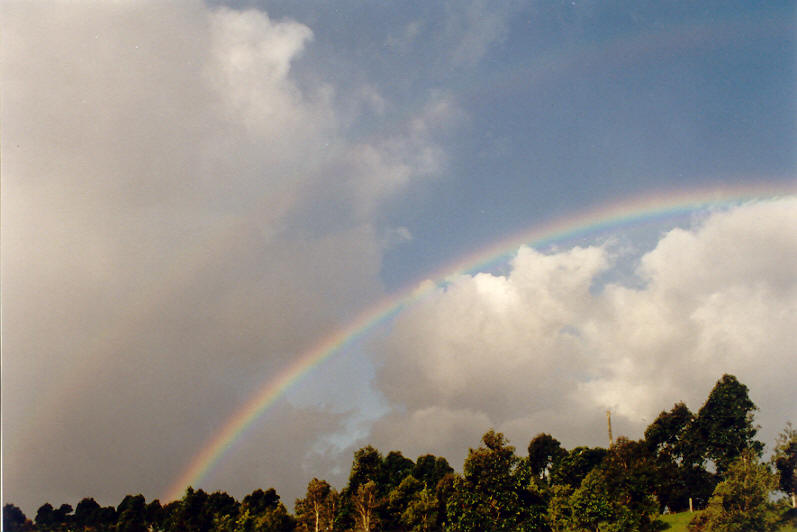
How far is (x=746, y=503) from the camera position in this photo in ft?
172

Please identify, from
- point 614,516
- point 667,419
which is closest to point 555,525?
point 614,516

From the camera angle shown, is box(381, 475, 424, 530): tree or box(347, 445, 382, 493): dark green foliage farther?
box(347, 445, 382, 493): dark green foliage

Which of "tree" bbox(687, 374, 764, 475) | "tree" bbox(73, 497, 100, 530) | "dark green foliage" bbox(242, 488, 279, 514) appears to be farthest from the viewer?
"tree" bbox(73, 497, 100, 530)

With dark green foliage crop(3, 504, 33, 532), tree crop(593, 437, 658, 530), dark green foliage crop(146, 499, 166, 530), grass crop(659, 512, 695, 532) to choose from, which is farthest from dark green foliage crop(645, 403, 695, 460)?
dark green foliage crop(3, 504, 33, 532)

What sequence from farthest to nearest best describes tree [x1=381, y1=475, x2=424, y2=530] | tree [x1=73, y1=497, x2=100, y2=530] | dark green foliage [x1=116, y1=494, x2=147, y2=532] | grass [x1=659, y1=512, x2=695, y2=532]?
tree [x1=73, y1=497, x2=100, y2=530], dark green foliage [x1=116, y1=494, x2=147, y2=532], tree [x1=381, y1=475, x2=424, y2=530], grass [x1=659, y1=512, x2=695, y2=532]

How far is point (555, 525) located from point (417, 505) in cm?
1780

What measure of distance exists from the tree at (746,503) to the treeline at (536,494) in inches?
3.4

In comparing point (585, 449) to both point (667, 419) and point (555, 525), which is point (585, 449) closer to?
point (667, 419)

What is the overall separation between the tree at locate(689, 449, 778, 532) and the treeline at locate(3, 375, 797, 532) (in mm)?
86

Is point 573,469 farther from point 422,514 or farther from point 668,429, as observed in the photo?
point 422,514

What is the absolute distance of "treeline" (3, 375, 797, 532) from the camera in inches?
2224

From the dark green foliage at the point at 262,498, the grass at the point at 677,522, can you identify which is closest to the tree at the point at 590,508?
the grass at the point at 677,522

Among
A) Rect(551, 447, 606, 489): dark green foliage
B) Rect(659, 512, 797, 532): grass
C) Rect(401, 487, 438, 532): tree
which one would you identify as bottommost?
Rect(659, 512, 797, 532): grass

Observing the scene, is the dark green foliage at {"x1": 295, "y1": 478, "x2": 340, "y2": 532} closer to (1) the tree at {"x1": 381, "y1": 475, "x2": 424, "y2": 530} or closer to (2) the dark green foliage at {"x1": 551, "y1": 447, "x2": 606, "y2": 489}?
(1) the tree at {"x1": 381, "y1": 475, "x2": 424, "y2": 530}
